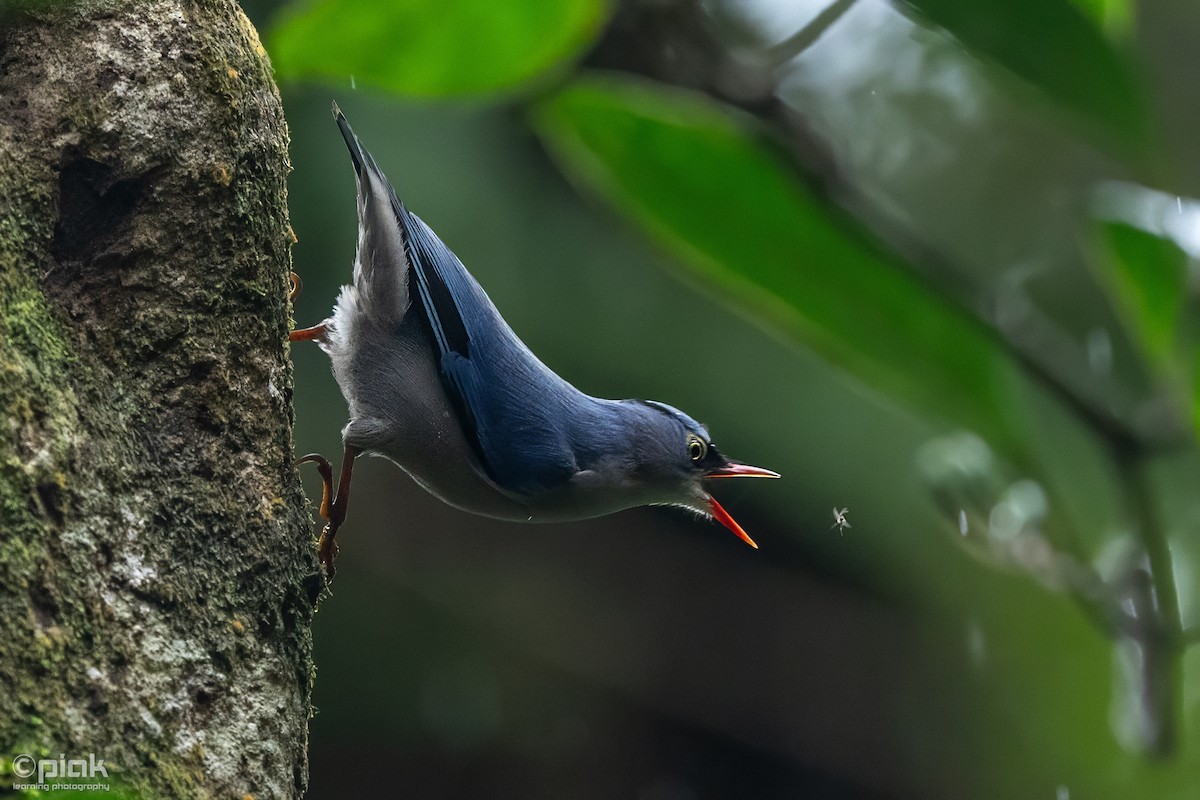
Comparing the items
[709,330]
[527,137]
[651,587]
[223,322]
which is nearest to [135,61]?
[223,322]

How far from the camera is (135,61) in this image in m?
2.57

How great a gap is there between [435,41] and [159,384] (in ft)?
3.22

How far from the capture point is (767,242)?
7.34 feet

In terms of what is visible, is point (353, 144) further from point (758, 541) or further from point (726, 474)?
point (758, 541)

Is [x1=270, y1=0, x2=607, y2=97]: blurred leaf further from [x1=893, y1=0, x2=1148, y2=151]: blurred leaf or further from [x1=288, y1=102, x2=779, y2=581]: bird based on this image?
[x1=288, y1=102, x2=779, y2=581]: bird

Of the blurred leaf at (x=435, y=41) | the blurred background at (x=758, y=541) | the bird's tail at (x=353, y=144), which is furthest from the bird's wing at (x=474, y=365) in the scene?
the blurred leaf at (x=435, y=41)

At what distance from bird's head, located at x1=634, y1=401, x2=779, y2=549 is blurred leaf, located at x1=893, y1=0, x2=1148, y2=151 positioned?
201 cm

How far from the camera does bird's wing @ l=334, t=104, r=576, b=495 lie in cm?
352

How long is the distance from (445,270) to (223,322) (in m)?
1.03

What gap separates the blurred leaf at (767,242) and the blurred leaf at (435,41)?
137 millimetres

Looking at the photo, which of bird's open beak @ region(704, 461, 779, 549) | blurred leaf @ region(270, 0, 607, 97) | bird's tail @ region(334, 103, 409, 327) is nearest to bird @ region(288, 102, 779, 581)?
bird's tail @ region(334, 103, 409, 327)

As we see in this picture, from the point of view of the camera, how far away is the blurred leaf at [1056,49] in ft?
6.30

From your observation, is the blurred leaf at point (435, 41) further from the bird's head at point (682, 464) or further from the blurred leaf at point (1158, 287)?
the bird's head at point (682, 464)

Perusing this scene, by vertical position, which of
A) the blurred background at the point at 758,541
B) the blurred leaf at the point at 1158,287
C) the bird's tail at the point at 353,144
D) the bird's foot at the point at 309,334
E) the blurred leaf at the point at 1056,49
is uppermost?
the blurred leaf at the point at 1056,49
